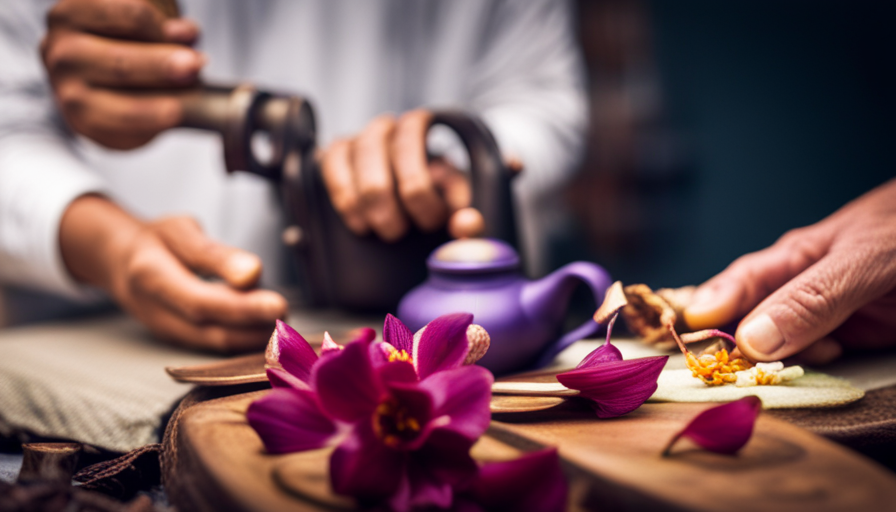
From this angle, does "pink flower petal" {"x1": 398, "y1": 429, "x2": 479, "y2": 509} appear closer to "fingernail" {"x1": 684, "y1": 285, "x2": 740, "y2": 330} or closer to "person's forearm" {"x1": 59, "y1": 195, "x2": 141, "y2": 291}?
"fingernail" {"x1": 684, "y1": 285, "x2": 740, "y2": 330}

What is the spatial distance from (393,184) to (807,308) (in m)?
0.42

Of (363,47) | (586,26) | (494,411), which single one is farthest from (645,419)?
(586,26)

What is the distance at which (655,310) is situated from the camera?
1.47ft

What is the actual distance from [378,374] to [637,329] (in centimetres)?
29

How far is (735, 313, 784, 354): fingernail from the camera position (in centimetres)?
38

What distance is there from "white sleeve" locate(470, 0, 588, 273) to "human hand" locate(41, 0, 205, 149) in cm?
50

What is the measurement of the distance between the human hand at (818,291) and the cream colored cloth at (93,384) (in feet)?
1.34

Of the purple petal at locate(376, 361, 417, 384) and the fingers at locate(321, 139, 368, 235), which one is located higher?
the fingers at locate(321, 139, 368, 235)

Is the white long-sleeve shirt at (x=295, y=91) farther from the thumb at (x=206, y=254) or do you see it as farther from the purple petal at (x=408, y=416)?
the purple petal at (x=408, y=416)

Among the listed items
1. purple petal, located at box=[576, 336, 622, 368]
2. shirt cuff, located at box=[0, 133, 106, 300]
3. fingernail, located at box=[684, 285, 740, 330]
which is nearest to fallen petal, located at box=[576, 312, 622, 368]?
purple petal, located at box=[576, 336, 622, 368]

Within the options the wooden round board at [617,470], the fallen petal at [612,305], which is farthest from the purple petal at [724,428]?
the fallen petal at [612,305]

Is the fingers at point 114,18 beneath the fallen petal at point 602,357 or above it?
above

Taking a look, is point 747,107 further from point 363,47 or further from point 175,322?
point 175,322

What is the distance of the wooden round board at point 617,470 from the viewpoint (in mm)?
228
